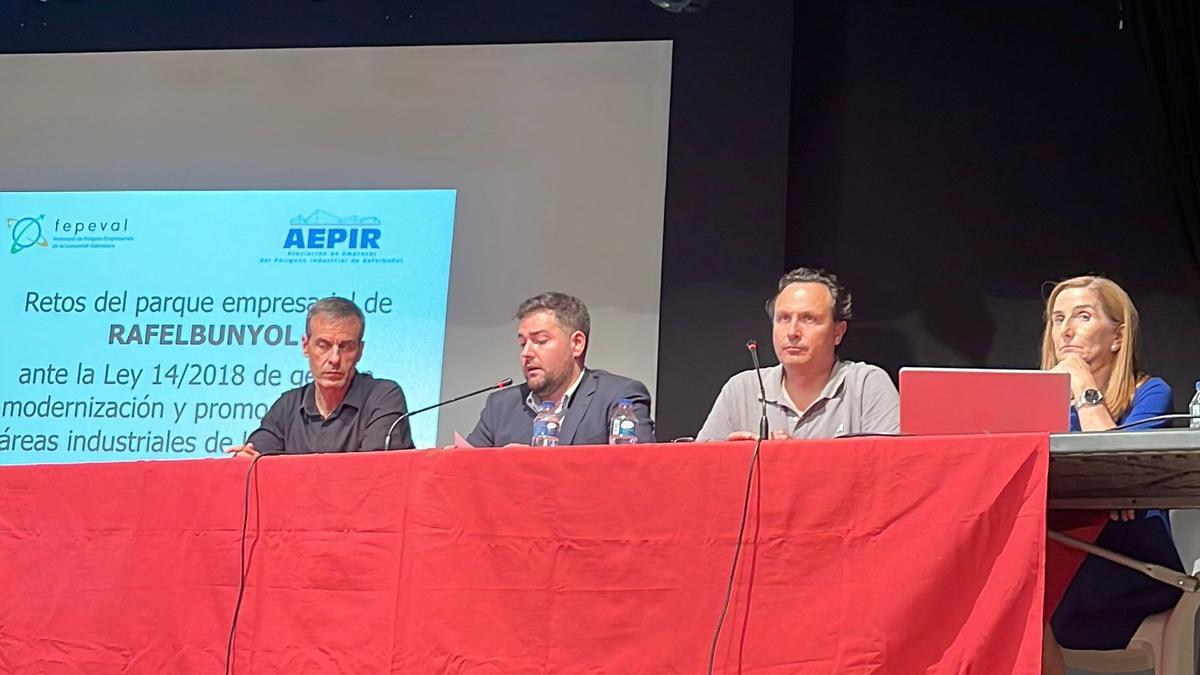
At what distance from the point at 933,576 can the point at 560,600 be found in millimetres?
538

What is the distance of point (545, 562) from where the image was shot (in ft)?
6.54

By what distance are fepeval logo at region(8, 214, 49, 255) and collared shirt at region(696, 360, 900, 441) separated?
2659 millimetres

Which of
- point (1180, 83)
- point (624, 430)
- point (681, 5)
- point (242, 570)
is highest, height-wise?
point (681, 5)

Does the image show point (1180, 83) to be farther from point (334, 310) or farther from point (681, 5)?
point (334, 310)

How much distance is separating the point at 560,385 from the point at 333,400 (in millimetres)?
571

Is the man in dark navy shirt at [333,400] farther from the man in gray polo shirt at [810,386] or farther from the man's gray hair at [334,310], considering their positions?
the man in gray polo shirt at [810,386]

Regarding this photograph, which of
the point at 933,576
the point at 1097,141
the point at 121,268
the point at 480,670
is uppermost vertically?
the point at 1097,141

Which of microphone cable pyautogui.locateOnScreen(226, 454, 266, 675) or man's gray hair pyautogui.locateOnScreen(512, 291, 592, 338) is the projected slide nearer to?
man's gray hair pyautogui.locateOnScreen(512, 291, 592, 338)

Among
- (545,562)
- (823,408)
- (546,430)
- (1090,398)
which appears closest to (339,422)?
(546,430)

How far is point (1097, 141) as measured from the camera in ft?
13.6

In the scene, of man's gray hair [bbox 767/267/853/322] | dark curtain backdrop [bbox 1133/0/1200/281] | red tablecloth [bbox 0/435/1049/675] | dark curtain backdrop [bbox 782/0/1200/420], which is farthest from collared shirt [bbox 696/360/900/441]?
dark curtain backdrop [bbox 1133/0/1200/281]

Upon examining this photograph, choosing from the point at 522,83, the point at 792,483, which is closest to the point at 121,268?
the point at 522,83

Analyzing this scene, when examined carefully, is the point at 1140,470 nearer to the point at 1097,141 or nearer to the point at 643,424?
the point at 643,424

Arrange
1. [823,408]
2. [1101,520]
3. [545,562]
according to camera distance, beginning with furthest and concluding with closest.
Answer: [823,408]
[1101,520]
[545,562]
